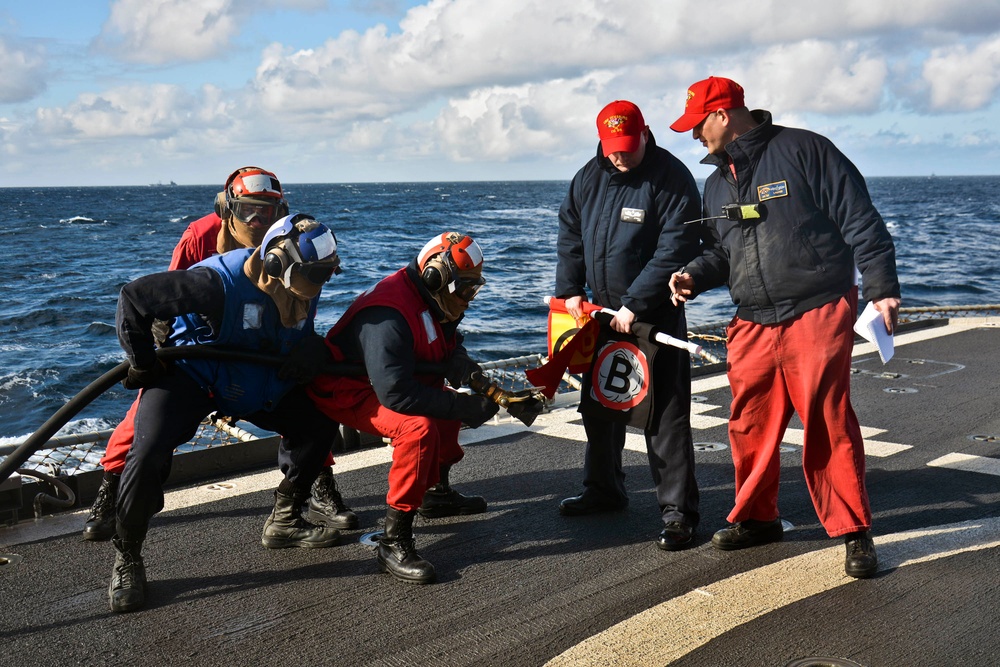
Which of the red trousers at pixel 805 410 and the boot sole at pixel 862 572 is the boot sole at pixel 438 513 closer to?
the red trousers at pixel 805 410

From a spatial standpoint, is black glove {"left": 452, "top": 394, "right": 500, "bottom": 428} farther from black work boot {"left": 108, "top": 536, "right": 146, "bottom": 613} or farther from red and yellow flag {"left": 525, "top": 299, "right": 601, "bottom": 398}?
black work boot {"left": 108, "top": 536, "right": 146, "bottom": 613}

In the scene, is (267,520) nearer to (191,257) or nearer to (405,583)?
(405,583)

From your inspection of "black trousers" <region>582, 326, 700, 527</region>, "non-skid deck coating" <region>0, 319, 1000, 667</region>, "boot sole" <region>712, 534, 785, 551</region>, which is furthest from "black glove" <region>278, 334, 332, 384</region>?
"boot sole" <region>712, 534, 785, 551</region>

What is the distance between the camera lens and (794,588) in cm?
418

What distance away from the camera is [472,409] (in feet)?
15.2

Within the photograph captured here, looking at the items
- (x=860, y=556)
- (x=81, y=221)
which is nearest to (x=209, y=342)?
(x=860, y=556)

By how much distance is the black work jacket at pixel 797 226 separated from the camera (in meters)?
4.16

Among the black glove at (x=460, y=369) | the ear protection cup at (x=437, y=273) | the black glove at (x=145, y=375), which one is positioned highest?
the ear protection cup at (x=437, y=273)

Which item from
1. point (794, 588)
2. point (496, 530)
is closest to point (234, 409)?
point (496, 530)

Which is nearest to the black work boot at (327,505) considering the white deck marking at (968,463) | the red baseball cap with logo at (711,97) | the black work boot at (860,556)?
the black work boot at (860,556)

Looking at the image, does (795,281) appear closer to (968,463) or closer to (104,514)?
(968,463)

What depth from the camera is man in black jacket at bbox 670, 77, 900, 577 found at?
13.9ft

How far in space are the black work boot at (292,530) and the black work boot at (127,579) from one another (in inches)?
27.4

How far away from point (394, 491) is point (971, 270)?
1684 inches
